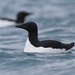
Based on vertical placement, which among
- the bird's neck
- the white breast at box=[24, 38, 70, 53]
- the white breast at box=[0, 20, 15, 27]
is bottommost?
the white breast at box=[24, 38, 70, 53]

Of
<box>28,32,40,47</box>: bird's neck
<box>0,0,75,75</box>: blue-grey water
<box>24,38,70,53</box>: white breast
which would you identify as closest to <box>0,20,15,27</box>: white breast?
<box>0,0,75,75</box>: blue-grey water

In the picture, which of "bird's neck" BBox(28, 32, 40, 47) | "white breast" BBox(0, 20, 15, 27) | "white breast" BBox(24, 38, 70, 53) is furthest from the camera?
"white breast" BBox(0, 20, 15, 27)

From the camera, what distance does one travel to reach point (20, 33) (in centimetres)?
1506

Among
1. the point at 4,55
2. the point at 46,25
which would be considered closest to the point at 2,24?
the point at 46,25

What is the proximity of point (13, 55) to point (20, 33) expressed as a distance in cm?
511

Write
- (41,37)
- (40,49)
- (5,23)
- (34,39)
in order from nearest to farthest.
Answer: (40,49), (34,39), (41,37), (5,23)

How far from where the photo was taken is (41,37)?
559 inches

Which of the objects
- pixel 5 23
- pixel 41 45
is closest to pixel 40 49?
A: pixel 41 45

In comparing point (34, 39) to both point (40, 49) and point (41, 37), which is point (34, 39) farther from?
point (41, 37)

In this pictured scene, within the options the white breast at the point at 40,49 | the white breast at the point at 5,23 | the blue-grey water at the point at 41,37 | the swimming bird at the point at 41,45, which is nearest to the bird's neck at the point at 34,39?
the swimming bird at the point at 41,45

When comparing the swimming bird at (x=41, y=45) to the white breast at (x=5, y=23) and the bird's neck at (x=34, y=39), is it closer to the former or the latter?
the bird's neck at (x=34, y=39)

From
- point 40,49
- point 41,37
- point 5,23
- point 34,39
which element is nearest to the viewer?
point 40,49

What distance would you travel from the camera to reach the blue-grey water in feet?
28.8

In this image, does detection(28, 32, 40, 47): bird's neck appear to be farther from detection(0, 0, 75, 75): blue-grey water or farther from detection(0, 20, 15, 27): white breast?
detection(0, 20, 15, 27): white breast
